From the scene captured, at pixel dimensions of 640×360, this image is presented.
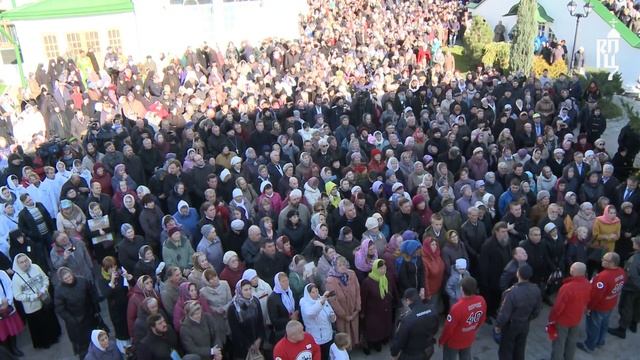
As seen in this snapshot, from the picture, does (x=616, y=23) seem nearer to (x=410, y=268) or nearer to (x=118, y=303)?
(x=410, y=268)

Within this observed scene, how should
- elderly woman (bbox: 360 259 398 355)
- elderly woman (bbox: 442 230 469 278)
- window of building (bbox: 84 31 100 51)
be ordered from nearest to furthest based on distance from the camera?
elderly woman (bbox: 360 259 398 355), elderly woman (bbox: 442 230 469 278), window of building (bbox: 84 31 100 51)

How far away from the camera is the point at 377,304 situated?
699 cm

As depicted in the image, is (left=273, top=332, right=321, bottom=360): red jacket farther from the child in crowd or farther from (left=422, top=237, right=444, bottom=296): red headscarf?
(left=422, top=237, right=444, bottom=296): red headscarf

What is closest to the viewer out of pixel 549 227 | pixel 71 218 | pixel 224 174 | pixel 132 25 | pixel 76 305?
pixel 76 305

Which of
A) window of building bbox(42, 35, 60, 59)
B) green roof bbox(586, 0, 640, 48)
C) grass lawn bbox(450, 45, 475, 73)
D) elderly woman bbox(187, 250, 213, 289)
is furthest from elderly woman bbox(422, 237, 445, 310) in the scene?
green roof bbox(586, 0, 640, 48)

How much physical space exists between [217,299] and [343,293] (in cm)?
144

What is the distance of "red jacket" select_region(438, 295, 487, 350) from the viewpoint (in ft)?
19.8

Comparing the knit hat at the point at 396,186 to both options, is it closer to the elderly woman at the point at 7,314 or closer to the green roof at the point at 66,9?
the elderly woman at the point at 7,314

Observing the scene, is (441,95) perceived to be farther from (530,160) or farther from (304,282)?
(304,282)

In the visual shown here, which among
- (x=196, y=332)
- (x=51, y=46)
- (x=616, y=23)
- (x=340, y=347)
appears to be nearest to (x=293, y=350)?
(x=340, y=347)

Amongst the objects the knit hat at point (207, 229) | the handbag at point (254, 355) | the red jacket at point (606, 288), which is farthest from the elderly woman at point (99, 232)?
the red jacket at point (606, 288)

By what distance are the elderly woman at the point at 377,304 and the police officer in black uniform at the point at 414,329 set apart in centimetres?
90

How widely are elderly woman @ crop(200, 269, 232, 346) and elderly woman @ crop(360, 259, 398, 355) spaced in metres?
1.66

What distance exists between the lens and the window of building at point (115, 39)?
1781 centimetres
